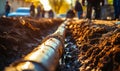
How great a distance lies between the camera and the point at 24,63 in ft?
16.0

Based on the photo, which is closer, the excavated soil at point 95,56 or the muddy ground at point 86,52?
the excavated soil at point 95,56

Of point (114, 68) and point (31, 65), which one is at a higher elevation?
point (31, 65)

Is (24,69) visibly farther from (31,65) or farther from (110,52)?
(110,52)

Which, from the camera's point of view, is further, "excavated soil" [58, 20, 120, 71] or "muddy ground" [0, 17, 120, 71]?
"muddy ground" [0, 17, 120, 71]

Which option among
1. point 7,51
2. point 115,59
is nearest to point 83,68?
point 115,59

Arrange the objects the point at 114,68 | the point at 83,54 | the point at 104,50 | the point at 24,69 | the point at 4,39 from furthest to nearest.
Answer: the point at 4,39 → the point at 83,54 → the point at 104,50 → the point at 114,68 → the point at 24,69

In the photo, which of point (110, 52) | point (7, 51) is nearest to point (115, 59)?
point (110, 52)

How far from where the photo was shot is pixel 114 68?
5.88 meters

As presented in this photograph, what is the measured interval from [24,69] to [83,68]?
2.88m

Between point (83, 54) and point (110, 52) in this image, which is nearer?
point (110, 52)

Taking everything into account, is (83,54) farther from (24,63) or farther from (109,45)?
(24,63)

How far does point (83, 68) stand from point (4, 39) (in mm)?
2846

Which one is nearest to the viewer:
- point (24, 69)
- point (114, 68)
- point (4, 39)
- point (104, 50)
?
point (24, 69)

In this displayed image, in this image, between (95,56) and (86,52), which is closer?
(95,56)
